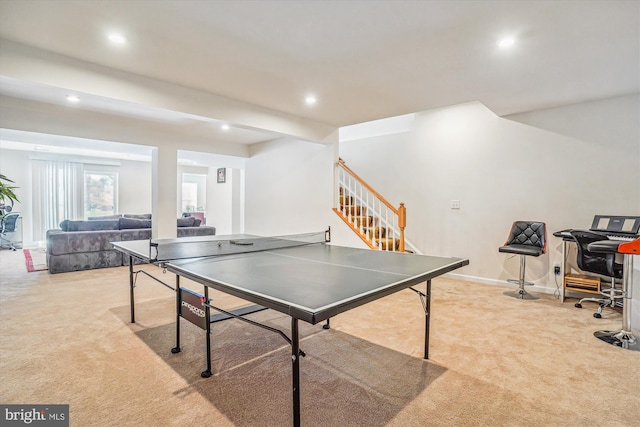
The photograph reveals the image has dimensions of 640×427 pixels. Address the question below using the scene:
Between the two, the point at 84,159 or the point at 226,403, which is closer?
the point at 226,403

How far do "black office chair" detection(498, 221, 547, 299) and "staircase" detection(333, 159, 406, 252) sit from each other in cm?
146

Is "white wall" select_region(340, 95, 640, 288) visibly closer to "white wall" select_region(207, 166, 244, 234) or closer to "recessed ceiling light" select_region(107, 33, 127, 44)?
"recessed ceiling light" select_region(107, 33, 127, 44)

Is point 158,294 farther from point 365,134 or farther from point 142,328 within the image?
point 365,134

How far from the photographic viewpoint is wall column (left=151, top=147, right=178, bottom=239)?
567 cm

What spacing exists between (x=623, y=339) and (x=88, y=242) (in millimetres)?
6933

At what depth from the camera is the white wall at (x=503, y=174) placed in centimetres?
377

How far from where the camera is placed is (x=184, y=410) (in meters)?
1.73

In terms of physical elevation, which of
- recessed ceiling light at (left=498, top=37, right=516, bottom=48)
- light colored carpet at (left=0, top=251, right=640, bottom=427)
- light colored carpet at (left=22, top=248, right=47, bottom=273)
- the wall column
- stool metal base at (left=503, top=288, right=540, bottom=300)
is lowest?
light colored carpet at (left=22, top=248, right=47, bottom=273)

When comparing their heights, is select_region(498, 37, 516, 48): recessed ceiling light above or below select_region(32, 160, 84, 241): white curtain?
above

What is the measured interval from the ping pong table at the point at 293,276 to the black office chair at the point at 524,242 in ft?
7.40

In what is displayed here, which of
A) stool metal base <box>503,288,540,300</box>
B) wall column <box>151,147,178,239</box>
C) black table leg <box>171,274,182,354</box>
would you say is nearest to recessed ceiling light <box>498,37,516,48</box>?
stool metal base <box>503,288,540,300</box>

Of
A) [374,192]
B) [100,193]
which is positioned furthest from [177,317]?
[100,193]

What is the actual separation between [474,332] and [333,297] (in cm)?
217

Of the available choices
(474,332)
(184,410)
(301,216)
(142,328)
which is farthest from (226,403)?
(301,216)
